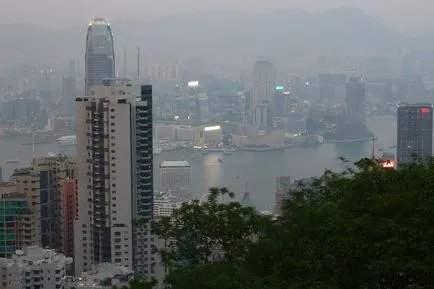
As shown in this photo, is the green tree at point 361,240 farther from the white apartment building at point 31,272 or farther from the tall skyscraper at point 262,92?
the tall skyscraper at point 262,92

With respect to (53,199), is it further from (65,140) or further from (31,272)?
(65,140)

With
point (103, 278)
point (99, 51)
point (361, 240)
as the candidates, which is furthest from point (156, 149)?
point (361, 240)

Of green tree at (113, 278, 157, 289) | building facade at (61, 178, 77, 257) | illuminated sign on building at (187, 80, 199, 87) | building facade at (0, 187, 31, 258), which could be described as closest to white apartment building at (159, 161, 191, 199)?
building facade at (61, 178, 77, 257)

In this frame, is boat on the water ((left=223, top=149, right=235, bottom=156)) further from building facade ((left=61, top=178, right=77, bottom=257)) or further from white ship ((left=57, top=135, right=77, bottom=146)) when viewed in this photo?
building facade ((left=61, top=178, right=77, bottom=257))

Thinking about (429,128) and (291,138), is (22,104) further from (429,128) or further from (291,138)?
(429,128)

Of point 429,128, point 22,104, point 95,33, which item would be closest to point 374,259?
point 429,128
